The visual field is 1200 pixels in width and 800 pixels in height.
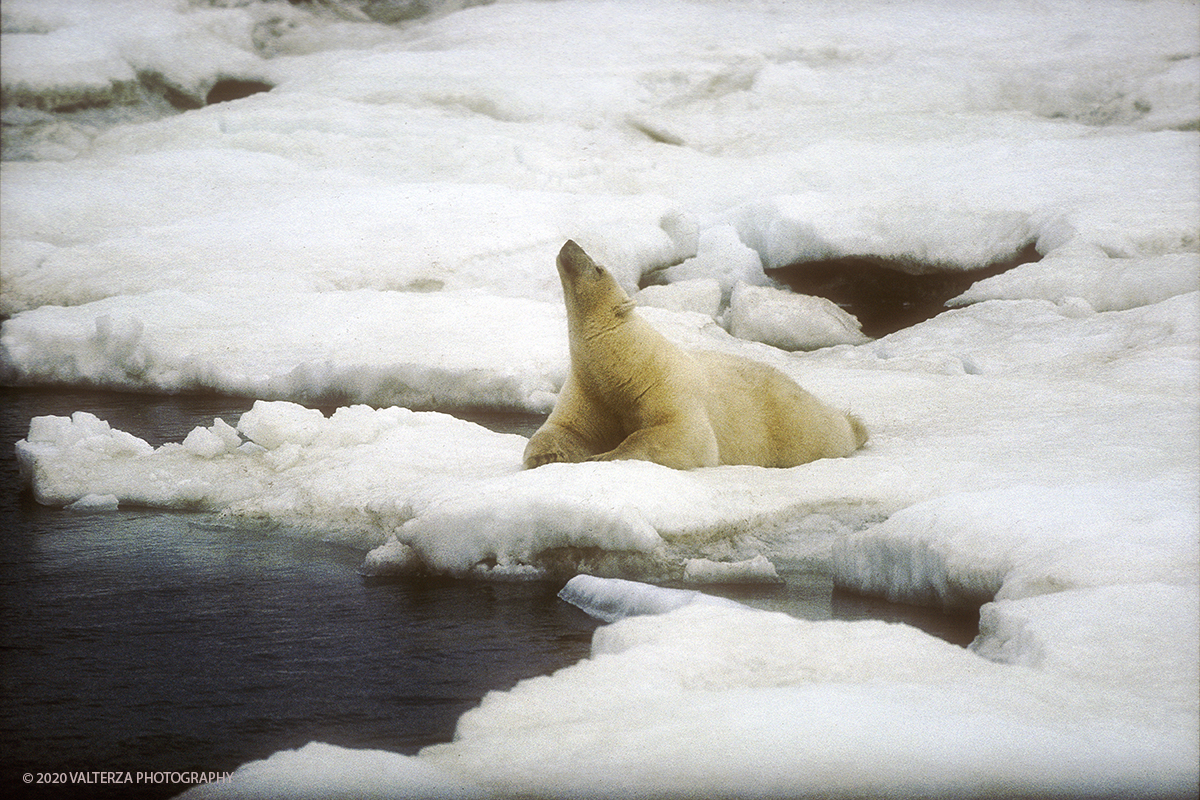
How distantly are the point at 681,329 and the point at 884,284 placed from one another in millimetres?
3177

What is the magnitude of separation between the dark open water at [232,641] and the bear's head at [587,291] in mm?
1477

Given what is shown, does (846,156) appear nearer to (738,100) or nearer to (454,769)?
(738,100)

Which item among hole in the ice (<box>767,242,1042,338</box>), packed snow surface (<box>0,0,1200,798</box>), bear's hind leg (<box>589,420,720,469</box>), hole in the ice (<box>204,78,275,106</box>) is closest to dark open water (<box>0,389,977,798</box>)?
packed snow surface (<box>0,0,1200,798</box>)

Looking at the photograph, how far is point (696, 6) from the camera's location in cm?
1931

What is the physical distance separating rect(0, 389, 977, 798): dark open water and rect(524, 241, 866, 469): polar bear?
96cm

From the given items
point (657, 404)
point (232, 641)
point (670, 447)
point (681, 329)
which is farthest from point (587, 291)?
point (681, 329)

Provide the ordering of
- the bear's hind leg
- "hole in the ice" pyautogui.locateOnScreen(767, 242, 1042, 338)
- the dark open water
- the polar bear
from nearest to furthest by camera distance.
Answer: the dark open water, the bear's hind leg, the polar bear, "hole in the ice" pyautogui.locateOnScreen(767, 242, 1042, 338)

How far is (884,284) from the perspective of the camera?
11.5 metres

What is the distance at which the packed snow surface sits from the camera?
2758 millimetres

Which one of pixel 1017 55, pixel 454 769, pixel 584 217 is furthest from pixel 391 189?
pixel 454 769

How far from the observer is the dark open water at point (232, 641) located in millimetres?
3205

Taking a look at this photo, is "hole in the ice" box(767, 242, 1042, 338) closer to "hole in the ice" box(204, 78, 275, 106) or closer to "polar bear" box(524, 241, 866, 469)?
"polar bear" box(524, 241, 866, 469)

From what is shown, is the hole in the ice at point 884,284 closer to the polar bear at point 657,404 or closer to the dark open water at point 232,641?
the polar bear at point 657,404

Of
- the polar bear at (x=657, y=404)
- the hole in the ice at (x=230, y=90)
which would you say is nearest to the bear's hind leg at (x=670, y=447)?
the polar bear at (x=657, y=404)
